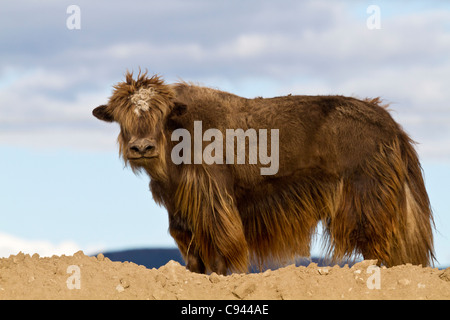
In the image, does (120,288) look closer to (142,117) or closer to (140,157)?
(140,157)

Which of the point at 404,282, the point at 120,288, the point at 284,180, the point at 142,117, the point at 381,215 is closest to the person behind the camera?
the point at 404,282

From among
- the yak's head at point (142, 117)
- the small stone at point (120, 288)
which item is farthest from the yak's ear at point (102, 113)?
the small stone at point (120, 288)

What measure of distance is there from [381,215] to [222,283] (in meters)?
→ 2.98

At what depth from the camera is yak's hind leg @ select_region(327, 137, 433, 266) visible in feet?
29.8

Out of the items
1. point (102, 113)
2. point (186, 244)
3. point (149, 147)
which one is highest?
point (102, 113)

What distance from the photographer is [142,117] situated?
8727 millimetres

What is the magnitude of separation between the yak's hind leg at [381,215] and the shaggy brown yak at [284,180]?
1 centimetres

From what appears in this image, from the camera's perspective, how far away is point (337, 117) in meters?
9.31

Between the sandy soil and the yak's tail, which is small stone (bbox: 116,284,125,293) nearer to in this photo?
the sandy soil

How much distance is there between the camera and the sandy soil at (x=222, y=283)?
22.4 feet

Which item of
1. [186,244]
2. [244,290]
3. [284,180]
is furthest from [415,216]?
[244,290]

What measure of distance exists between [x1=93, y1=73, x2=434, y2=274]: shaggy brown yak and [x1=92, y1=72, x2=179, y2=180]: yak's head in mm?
16
